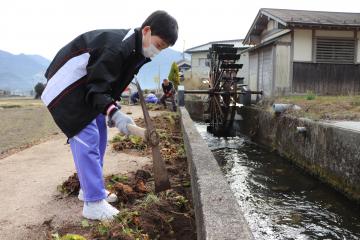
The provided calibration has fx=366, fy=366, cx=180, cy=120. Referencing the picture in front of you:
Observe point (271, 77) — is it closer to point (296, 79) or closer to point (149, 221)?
point (296, 79)

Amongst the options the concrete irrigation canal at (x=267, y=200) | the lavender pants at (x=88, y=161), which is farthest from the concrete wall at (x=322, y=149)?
the lavender pants at (x=88, y=161)

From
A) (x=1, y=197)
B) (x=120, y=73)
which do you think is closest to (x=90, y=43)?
(x=120, y=73)

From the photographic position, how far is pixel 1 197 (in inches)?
160

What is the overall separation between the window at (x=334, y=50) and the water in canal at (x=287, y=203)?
22.1 ft

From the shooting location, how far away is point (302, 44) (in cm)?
1493

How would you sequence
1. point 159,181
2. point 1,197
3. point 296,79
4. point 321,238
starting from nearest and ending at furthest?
point 159,181 < point 1,197 < point 321,238 < point 296,79

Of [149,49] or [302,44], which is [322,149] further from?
[302,44]

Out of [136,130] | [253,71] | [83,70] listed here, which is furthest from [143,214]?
[253,71]

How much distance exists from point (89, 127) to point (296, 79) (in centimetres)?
1326

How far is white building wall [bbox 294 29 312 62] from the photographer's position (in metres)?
14.9

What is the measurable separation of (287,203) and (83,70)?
4991 mm

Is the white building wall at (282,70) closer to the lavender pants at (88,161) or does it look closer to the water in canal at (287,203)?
the water in canal at (287,203)

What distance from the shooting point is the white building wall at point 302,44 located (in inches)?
587

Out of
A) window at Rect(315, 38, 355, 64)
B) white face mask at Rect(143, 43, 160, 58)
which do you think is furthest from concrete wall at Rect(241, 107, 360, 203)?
white face mask at Rect(143, 43, 160, 58)
